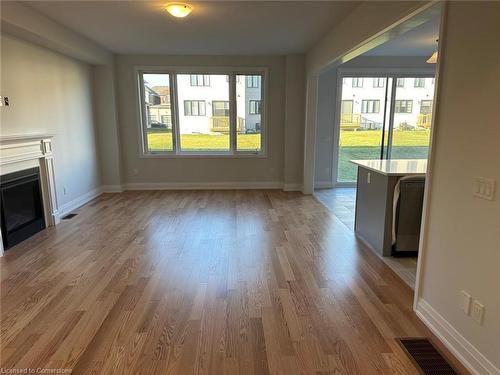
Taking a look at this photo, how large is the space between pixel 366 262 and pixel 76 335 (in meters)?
2.66

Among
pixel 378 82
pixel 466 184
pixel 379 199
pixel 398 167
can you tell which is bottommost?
pixel 379 199

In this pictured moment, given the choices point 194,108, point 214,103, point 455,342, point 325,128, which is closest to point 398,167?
point 455,342

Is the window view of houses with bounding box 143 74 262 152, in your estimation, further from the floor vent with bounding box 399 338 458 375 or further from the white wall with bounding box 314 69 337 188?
the floor vent with bounding box 399 338 458 375

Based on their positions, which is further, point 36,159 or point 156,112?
point 156,112

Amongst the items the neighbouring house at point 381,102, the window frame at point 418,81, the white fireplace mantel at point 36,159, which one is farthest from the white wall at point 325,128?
the white fireplace mantel at point 36,159

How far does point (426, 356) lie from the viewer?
202cm

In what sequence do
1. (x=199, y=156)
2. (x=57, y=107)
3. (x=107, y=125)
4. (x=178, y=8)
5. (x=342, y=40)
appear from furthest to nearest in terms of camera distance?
(x=199, y=156), (x=107, y=125), (x=57, y=107), (x=342, y=40), (x=178, y=8)

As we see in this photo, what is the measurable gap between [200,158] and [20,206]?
3.48 m

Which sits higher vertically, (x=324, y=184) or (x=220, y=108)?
→ (x=220, y=108)

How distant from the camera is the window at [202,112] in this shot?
6656 millimetres

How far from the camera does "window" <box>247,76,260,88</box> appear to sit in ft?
21.9

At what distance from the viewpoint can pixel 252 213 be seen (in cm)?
517

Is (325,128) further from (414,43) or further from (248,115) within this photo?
(414,43)

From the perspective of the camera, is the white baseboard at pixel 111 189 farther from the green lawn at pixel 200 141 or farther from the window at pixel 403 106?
the window at pixel 403 106
